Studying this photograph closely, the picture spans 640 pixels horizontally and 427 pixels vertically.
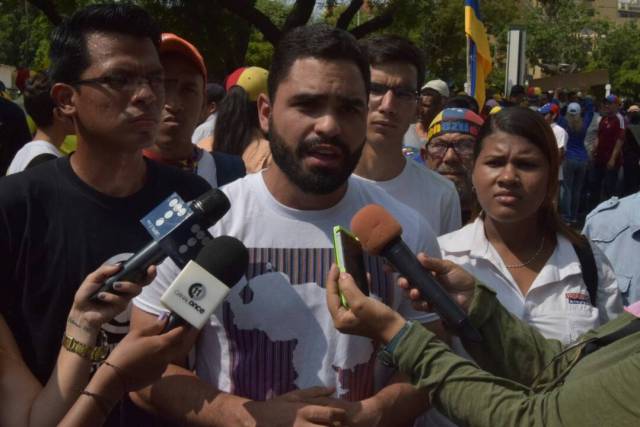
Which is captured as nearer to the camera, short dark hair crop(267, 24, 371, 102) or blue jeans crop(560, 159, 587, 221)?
short dark hair crop(267, 24, 371, 102)

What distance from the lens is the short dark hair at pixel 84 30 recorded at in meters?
2.85

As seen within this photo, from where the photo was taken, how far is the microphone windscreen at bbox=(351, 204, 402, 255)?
2272 millimetres

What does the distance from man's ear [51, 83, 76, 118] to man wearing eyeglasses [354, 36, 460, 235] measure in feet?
5.65

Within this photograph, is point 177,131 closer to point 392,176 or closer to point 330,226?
point 392,176

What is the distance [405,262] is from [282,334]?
1.56 feet

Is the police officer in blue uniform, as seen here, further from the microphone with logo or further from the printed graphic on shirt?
the microphone with logo

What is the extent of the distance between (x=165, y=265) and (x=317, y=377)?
0.57 meters

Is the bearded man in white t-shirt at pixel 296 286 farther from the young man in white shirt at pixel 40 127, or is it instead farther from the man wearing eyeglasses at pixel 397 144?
the young man in white shirt at pixel 40 127

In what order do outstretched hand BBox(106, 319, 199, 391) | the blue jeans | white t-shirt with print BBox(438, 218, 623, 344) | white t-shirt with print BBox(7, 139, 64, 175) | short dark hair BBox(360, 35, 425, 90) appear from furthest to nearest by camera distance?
the blue jeans → white t-shirt with print BBox(7, 139, 64, 175) → short dark hair BBox(360, 35, 425, 90) → white t-shirt with print BBox(438, 218, 623, 344) → outstretched hand BBox(106, 319, 199, 391)

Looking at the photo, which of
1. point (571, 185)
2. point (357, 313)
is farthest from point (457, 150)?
point (571, 185)

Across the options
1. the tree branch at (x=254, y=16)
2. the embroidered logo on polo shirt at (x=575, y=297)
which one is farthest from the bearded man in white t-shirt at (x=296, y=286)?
the tree branch at (x=254, y=16)

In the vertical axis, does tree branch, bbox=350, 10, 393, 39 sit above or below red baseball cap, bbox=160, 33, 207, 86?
below

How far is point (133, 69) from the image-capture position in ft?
9.30

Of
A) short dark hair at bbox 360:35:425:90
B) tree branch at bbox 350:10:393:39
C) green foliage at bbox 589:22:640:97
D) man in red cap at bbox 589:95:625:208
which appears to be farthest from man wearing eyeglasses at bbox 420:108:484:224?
green foliage at bbox 589:22:640:97
